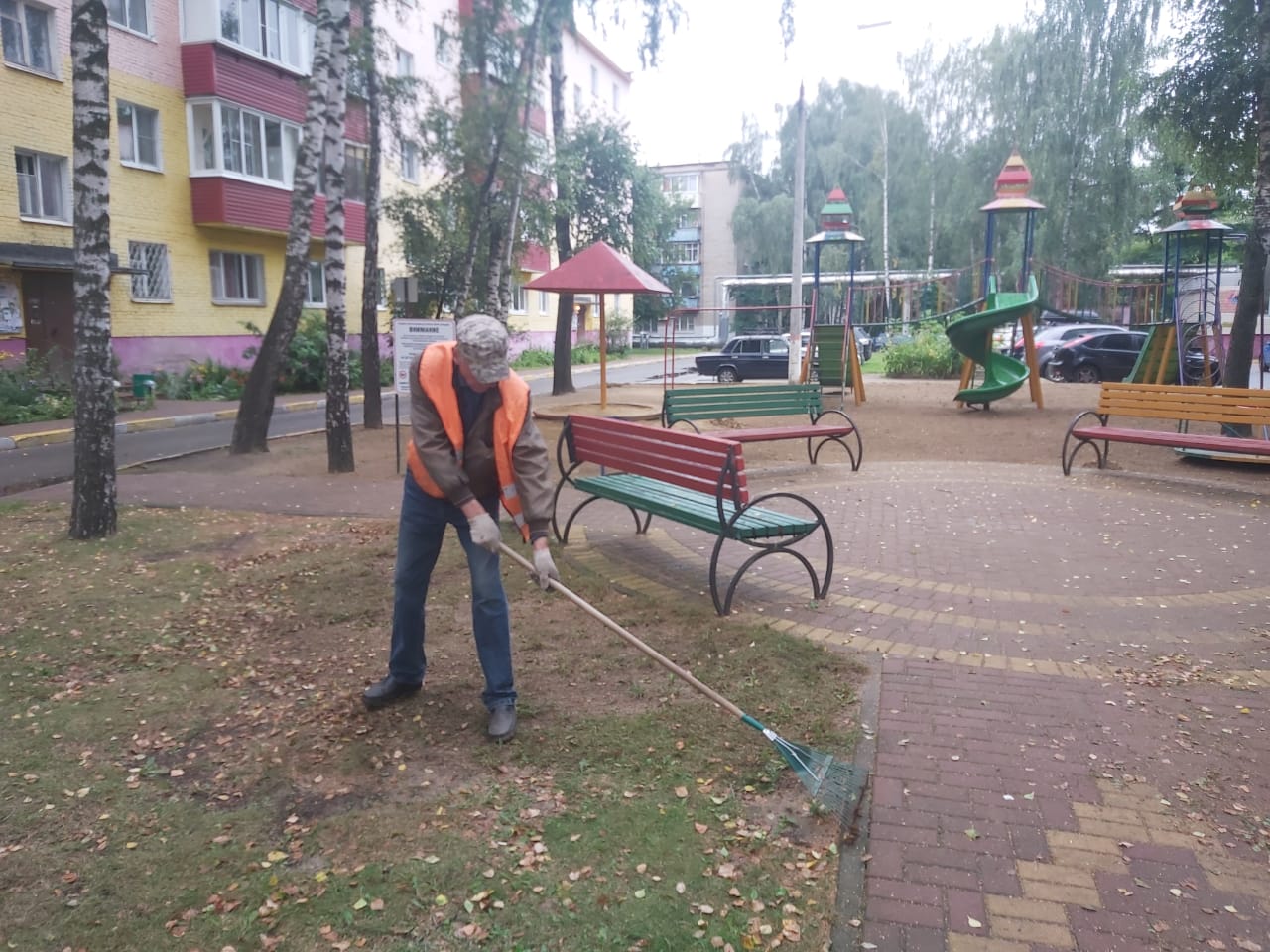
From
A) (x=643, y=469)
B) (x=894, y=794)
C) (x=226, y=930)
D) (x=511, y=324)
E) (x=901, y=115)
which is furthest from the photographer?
(x=901, y=115)

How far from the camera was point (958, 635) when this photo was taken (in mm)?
4914

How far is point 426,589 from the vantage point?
12.5 ft

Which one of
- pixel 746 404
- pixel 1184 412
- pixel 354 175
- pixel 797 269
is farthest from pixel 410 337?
pixel 354 175

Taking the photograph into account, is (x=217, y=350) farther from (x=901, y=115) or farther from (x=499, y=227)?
(x=901, y=115)

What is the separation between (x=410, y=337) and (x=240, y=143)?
1491 cm

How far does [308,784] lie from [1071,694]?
127 inches

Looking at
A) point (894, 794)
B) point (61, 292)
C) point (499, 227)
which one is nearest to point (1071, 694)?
point (894, 794)

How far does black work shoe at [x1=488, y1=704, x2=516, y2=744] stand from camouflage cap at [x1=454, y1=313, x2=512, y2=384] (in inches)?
52.1

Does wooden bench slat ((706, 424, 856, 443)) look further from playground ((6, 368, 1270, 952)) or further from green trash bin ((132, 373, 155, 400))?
green trash bin ((132, 373, 155, 400))

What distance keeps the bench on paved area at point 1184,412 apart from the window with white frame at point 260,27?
1999cm

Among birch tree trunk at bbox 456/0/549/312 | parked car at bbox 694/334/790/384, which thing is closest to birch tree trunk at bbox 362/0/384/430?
birch tree trunk at bbox 456/0/549/312

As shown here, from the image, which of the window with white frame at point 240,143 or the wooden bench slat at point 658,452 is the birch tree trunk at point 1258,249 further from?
the window with white frame at point 240,143

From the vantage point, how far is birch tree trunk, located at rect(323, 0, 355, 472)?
413 inches

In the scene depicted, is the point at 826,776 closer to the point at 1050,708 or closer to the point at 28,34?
the point at 1050,708
